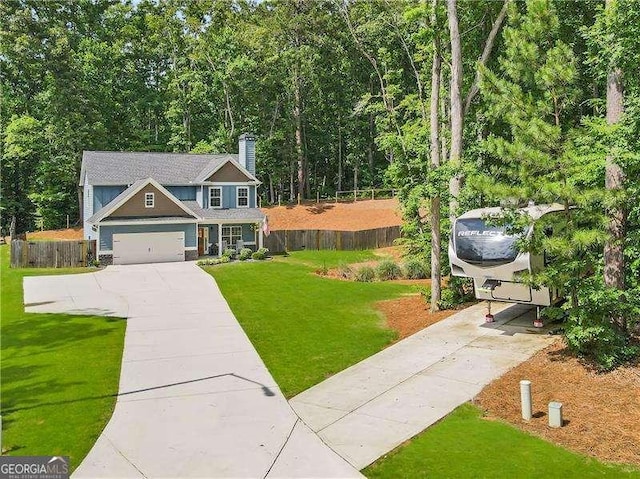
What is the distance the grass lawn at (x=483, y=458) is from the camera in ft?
26.7

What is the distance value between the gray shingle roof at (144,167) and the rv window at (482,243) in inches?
973

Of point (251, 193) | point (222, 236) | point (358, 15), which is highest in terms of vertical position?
point (358, 15)

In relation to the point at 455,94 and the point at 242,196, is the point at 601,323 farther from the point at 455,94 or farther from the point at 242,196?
the point at 242,196

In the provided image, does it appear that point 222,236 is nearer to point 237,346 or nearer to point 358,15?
point 237,346

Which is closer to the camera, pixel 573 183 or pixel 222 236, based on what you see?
pixel 573 183

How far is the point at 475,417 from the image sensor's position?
1030 cm

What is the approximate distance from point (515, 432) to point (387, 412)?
240cm

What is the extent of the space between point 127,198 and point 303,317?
18250 millimetres

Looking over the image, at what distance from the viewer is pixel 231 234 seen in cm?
3609

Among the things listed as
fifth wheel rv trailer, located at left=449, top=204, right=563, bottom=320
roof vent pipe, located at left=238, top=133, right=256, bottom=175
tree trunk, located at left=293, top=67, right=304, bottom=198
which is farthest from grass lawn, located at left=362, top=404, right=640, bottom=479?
tree trunk, located at left=293, top=67, right=304, bottom=198

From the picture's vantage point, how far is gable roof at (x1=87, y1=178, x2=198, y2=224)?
104 ft

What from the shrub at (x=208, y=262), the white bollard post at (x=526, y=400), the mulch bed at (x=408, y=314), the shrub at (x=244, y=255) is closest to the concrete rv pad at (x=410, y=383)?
the mulch bed at (x=408, y=314)

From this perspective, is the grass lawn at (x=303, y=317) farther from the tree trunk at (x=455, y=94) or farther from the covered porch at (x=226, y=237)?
the tree trunk at (x=455, y=94)

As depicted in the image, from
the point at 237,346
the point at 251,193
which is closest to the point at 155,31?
the point at 251,193
